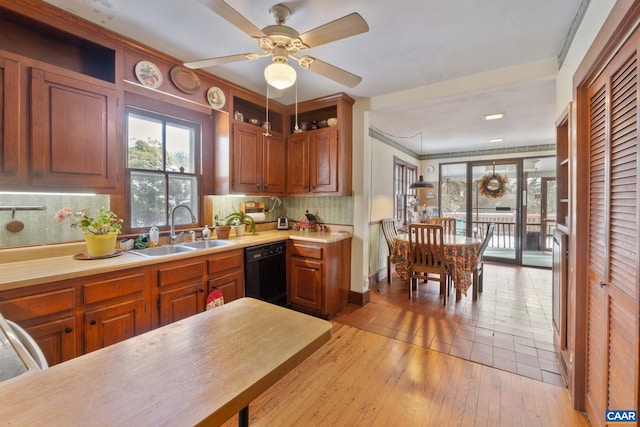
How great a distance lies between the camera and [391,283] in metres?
4.39

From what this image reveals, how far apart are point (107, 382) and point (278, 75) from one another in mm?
1607

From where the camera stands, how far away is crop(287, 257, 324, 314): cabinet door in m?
3.00

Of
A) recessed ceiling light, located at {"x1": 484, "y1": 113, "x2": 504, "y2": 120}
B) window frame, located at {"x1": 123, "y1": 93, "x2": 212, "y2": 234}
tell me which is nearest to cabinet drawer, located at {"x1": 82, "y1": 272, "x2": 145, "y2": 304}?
window frame, located at {"x1": 123, "y1": 93, "x2": 212, "y2": 234}

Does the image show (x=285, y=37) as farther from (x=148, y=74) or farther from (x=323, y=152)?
(x=323, y=152)

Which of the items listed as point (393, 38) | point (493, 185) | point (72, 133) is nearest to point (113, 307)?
point (72, 133)

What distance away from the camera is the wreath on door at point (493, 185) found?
5.63 metres

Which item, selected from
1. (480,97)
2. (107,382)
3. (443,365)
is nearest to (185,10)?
(107,382)

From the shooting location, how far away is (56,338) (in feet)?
5.10

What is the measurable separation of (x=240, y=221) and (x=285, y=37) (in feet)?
6.89

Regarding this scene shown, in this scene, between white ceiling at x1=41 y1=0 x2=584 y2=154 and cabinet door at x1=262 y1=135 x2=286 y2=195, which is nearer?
white ceiling at x1=41 y1=0 x2=584 y2=154

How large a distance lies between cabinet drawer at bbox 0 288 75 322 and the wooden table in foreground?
1.06 m

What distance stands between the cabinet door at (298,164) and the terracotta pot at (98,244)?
204cm

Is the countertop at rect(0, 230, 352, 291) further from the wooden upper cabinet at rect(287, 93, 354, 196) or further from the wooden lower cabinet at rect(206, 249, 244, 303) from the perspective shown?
the wooden upper cabinet at rect(287, 93, 354, 196)

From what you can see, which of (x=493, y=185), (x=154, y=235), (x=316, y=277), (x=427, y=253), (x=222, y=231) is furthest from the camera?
(x=493, y=185)
